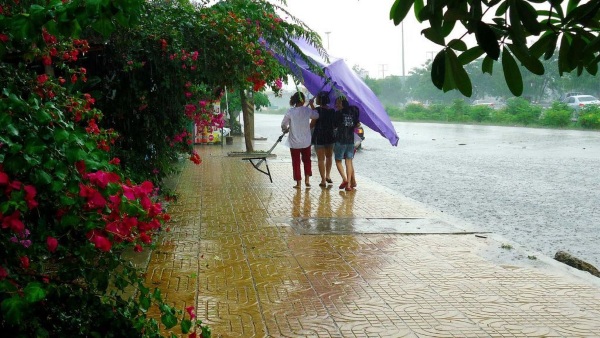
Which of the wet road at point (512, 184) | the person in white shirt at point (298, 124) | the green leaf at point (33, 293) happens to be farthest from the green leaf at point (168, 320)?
the person in white shirt at point (298, 124)

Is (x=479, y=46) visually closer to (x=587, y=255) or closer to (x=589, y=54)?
(x=589, y=54)

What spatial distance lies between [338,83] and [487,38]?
412 inches

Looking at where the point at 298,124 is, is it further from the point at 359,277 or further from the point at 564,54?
the point at 564,54

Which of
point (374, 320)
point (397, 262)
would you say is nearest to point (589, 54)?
point (374, 320)

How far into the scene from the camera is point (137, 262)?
7.21 m

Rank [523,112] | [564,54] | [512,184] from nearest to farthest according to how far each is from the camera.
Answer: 1. [564,54]
2. [512,184]
3. [523,112]

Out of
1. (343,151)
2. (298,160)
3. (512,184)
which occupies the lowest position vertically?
(512,184)

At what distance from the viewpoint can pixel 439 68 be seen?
7.60 ft

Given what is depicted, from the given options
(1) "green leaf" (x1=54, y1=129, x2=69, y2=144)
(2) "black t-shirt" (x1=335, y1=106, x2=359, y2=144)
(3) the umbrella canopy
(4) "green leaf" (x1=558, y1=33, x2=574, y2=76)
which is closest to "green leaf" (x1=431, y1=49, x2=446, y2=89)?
(4) "green leaf" (x1=558, y1=33, x2=574, y2=76)

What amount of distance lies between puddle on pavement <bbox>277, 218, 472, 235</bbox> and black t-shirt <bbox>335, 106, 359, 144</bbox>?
312 cm

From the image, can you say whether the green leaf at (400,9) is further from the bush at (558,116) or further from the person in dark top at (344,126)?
the bush at (558,116)

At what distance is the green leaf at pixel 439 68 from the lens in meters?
2.30

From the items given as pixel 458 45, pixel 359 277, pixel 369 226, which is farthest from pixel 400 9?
pixel 369 226

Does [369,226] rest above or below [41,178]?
below
